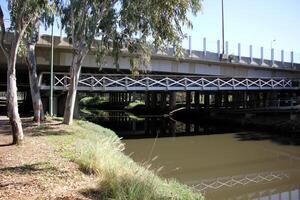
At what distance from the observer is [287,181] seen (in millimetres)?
18891

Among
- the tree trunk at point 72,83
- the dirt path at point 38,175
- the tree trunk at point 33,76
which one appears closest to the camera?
the dirt path at point 38,175

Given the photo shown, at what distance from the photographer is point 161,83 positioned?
38219mm

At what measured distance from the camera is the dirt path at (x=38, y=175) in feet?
29.1

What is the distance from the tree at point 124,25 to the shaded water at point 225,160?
4.72 m

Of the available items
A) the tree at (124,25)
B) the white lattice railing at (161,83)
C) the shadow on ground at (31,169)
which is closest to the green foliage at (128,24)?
the tree at (124,25)

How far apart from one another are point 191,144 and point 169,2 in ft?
53.6

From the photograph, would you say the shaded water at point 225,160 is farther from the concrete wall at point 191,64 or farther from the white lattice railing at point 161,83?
the concrete wall at point 191,64

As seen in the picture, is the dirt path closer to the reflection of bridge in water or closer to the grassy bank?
the grassy bank

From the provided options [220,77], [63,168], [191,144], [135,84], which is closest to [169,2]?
[63,168]

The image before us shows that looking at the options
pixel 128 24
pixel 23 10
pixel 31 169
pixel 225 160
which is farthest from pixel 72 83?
pixel 31 169

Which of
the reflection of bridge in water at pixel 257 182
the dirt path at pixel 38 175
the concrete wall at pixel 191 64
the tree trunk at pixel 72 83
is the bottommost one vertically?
the reflection of bridge in water at pixel 257 182

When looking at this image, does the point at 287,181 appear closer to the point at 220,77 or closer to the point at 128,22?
the point at 128,22

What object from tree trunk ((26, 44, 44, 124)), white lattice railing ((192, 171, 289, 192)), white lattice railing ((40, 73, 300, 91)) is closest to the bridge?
white lattice railing ((40, 73, 300, 91))

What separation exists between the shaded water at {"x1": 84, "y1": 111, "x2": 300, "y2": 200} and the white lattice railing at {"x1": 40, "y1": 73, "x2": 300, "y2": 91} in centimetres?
371
